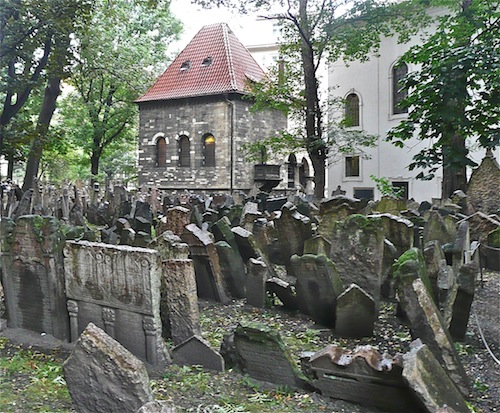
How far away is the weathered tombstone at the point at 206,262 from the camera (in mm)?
6970

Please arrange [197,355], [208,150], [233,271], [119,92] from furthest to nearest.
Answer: [119,92] < [208,150] < [233,271] < [197,355]

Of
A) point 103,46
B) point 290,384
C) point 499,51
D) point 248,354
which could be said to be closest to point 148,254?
point 248,354

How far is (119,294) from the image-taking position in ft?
16.2

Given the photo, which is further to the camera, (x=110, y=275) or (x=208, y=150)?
(x=208, y=150)

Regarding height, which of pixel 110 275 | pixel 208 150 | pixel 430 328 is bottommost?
pixel 430 328

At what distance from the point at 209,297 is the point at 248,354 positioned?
2.87 m

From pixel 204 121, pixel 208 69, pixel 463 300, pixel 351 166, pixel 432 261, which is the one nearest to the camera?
pixel 463 300

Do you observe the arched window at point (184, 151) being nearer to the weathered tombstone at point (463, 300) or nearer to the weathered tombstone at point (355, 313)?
the weathered tombstone at point (355, 313)

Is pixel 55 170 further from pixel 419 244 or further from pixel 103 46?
pixel 419 244

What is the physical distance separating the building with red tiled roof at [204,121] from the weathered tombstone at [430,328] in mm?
23986

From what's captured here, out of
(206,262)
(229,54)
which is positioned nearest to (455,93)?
(206,262)

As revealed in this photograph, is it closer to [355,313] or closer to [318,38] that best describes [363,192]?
[318,38]

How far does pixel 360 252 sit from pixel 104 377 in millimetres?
3377

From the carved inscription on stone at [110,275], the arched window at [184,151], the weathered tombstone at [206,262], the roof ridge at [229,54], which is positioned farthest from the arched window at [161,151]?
the carved inscription on stone at [110,275]
